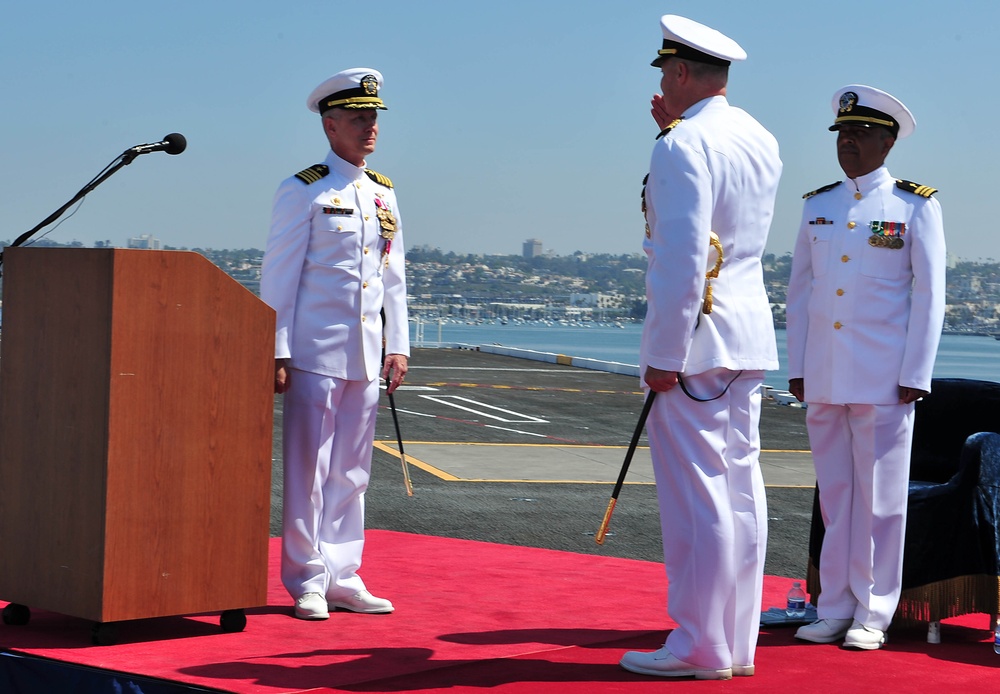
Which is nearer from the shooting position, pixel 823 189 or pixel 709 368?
pixel 709 368

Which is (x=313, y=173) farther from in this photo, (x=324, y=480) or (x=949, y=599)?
(x=949, y=599)

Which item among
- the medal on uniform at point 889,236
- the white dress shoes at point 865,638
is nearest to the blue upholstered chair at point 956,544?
the white dress shoes at point 865,638

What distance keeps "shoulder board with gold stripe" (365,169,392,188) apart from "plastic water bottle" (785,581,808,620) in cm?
226

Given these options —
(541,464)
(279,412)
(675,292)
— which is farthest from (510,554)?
(279,412)

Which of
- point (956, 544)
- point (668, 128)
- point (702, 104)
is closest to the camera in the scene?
point (668, 128)

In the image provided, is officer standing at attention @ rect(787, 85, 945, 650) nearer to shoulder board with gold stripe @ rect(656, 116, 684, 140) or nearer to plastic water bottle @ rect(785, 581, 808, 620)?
plastic water bottle @ rect(785, 581, 808, 620)

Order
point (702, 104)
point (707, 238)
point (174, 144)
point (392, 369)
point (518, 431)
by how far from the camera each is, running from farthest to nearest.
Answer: point (518, 431) < point (392, 369) < point (174, 144) < point (702, 104) < point (707, 238)

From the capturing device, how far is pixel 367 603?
16.6 ft

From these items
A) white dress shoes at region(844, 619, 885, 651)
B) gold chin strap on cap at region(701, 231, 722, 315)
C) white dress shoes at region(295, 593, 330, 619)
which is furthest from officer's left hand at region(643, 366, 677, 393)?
white dress shoes at region(295, 593, 330, 619)

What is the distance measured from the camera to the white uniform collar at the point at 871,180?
494 cm

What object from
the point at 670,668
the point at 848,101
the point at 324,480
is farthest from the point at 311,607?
the point at 848,101

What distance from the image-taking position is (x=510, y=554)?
21.8 feet

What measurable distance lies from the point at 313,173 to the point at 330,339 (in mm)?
640

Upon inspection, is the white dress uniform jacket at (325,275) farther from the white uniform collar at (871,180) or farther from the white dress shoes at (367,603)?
the white uniform collar at (871,180)
